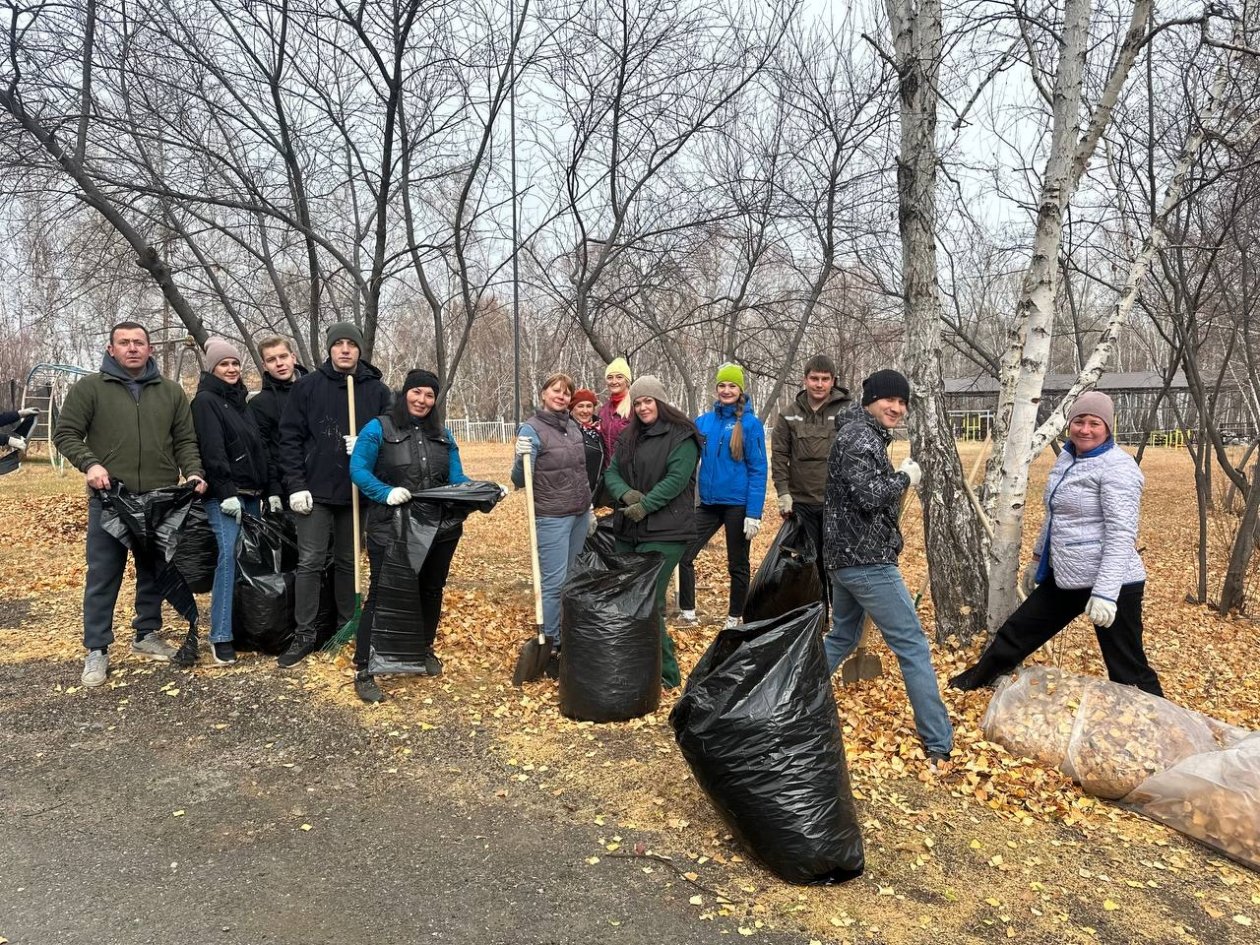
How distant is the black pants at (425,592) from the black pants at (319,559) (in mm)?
508

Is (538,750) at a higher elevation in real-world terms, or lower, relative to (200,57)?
lower

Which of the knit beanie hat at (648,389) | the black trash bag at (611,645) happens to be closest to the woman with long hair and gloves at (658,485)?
the knit beanie hat at (648,389)

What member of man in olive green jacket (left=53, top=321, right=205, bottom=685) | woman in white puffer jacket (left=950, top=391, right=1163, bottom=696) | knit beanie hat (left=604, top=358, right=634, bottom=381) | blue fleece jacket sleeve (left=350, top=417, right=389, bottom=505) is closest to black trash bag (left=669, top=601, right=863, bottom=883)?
woman in white puffer jacket (left=950, top=391, right=1163, bottom=696)

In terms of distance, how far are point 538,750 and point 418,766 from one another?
49 centimetres

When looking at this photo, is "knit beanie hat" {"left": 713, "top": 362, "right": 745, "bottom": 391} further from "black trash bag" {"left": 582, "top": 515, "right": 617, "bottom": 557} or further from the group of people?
"black trash bag" {"left": 582, "top": 515, "right": 617, "bottom": 557}

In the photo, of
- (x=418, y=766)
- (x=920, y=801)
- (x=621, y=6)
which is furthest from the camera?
(x=621, y=6)

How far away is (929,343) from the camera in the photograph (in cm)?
437

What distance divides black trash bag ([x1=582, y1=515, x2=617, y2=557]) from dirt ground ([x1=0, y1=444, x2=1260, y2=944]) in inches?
29.7

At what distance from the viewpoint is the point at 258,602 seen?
4.17m

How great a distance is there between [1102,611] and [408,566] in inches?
121

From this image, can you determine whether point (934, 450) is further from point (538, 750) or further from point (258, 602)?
point (258, 602)

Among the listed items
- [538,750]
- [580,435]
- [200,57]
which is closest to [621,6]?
[200,57]

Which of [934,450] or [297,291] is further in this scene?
[297,291]

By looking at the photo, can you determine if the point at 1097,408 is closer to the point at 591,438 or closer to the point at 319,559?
the point at 591,438
